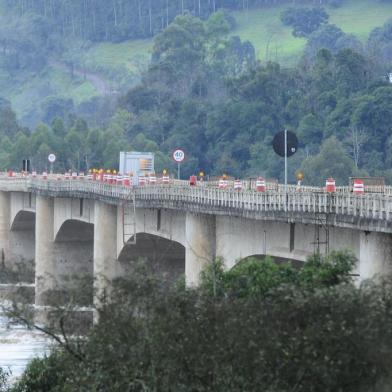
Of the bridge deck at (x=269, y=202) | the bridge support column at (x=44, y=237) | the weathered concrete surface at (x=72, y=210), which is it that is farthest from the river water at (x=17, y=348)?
the bridge support column at (x=44, y=237)

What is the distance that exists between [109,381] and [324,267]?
6.93 meters

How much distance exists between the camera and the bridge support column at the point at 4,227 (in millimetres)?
113188

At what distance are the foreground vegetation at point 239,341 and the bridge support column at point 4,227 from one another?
3083 inches

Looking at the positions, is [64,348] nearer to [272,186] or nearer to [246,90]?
[272,186]

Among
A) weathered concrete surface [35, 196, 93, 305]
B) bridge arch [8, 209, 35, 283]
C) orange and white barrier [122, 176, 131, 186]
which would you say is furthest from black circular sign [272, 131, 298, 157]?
bridge arch [8, 209, 35, 283]

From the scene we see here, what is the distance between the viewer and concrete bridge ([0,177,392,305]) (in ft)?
154

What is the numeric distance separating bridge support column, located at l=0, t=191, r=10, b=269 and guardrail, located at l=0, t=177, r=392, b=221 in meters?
19.0

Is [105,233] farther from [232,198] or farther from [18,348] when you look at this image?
[232,198]

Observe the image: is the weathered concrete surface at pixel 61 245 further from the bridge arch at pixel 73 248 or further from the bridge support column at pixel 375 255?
the bridge support column at pixel 375 255

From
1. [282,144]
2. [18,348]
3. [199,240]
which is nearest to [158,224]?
[199,240]

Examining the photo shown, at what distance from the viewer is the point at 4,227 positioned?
115 m

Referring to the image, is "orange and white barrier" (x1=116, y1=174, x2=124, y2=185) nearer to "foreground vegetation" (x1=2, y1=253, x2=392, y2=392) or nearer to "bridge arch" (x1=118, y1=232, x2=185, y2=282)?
"bridge arch" (x1=118, y1=232, x2=185, y2=282)

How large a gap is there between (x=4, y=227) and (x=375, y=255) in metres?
71.8

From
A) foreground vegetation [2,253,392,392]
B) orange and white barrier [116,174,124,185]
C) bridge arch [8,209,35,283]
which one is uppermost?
orange and white barrier [116,174,124,185]
